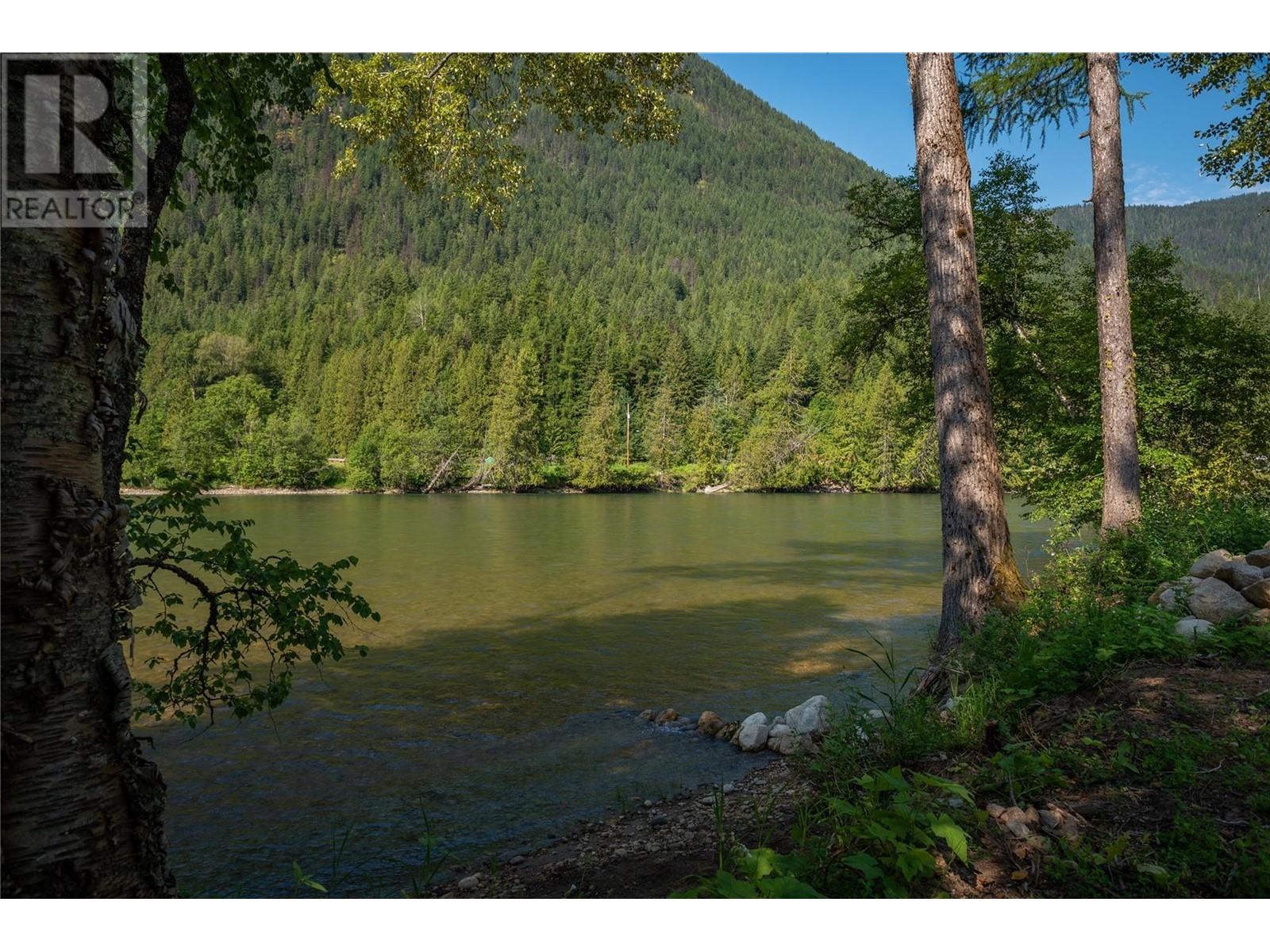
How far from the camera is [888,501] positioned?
46438 mm

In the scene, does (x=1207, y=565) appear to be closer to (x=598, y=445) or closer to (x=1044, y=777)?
(x=1044, y=777)

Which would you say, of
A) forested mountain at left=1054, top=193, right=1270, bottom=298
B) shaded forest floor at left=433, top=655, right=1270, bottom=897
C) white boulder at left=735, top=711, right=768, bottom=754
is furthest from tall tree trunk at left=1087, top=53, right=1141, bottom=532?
forested mountain at left=1054, top=193, right=1270, bottom=298

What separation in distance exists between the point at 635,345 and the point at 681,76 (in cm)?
7812

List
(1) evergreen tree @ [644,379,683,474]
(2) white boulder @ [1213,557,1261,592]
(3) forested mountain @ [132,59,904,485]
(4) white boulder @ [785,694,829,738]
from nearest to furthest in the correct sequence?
1. (2) white boulder @ [1213,557,1261,592]
2. (4) white boulder @ [785,694,829,738]
3. (3) forested mountain @ [132,59,904,485]
4. (1) evergreen tree @ [644,379,683,474]

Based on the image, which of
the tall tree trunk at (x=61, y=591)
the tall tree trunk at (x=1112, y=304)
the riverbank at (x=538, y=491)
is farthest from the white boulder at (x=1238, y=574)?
the riverbank at (x=538, y=491)

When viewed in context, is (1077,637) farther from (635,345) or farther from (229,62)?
(635,345)

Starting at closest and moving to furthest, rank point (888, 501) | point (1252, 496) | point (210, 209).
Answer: point (1252, 496) → point (888, 501) → point (210, 209)

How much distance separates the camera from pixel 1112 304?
9.05 metres

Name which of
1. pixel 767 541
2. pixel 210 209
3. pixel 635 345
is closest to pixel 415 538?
pixel 767 541

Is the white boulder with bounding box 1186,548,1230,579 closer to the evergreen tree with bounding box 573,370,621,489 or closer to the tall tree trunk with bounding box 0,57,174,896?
the tall tree trunk with bounding box 0,57,174,896

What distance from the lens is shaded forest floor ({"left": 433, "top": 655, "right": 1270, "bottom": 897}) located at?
2.46 meters

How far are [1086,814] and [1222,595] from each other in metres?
2.63
